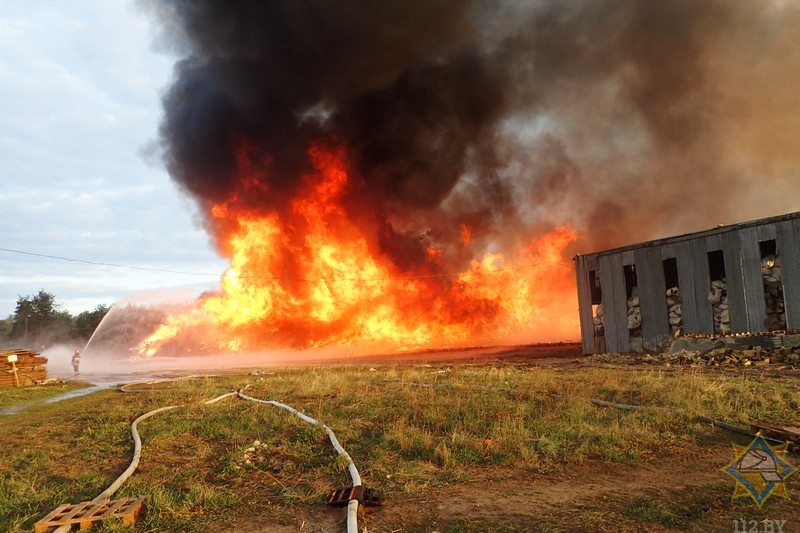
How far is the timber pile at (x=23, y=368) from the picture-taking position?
20188 mm

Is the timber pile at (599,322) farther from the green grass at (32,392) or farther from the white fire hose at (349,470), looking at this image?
the green grass at (32,392)

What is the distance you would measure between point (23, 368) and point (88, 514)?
20.9 metres

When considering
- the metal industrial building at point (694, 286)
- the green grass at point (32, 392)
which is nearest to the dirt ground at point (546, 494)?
the green grass at point (32, 392)

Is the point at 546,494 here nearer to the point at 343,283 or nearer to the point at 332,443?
the point at 332,443

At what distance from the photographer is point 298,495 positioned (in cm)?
550

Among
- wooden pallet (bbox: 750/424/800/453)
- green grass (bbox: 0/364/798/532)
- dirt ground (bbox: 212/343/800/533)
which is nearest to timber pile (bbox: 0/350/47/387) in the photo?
green grass (bbox: 0/364/798/532)

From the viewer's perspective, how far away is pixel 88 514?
488 cm

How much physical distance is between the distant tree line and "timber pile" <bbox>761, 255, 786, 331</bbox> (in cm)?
7689

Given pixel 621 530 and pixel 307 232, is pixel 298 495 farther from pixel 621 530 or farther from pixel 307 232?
pixel 307 232

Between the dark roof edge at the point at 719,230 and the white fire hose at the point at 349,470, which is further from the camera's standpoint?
the dark roof edge at the point at 719,230

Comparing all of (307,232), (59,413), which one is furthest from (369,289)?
(59,413)

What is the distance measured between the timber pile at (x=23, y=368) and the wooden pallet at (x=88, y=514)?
1958cm

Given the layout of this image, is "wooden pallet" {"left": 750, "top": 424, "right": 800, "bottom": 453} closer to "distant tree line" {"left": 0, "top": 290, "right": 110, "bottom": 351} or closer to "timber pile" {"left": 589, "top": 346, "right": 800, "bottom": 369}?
"timber pile" {"left": 589, "top": 346, "right": 800, "bottom": 369}

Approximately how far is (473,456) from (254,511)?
2966 mm
